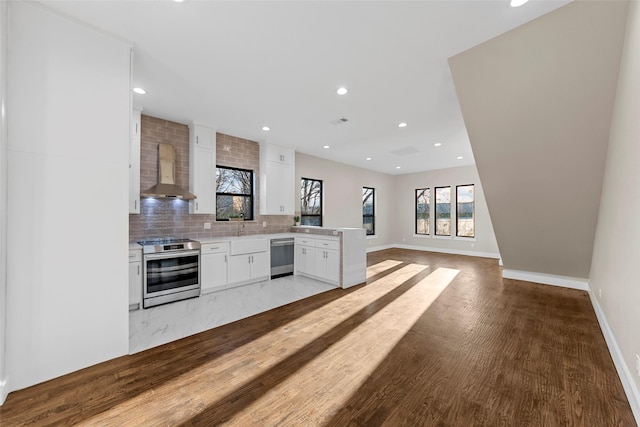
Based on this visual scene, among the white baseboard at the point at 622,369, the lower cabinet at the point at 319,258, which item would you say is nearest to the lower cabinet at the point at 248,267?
the lower cabinet at the point at 319,258

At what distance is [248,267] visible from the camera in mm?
4590

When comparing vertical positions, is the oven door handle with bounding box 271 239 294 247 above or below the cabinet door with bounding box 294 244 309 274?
above

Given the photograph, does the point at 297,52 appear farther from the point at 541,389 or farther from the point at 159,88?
the point at 541,389

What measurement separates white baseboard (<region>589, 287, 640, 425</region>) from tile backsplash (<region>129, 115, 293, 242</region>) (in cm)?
524

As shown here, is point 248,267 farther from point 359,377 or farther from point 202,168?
point 359,377

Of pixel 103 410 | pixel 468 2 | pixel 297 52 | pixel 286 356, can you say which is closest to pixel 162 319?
pixel 103 410

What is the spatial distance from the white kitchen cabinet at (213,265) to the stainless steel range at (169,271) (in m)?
0.08

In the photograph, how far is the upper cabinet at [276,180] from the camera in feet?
17.6

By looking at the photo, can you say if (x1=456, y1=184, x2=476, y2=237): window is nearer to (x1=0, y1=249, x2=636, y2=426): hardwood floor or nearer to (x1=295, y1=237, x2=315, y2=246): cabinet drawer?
(x1=0, y1=249, x2=636, y2=426): hardwood floor

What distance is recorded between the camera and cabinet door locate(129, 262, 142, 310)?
3328 millimetres

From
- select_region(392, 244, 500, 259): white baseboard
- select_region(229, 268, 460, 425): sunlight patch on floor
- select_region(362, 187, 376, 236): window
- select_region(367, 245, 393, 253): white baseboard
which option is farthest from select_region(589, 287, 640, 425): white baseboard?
select_region(362, 187, 376, 236): window

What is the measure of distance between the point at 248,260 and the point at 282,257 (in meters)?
0.84

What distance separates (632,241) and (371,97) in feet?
9.51

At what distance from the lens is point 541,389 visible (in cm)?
194
